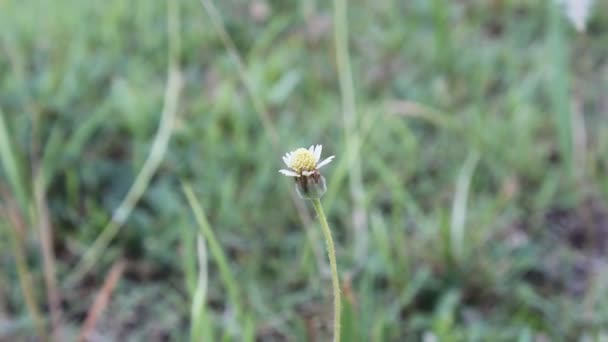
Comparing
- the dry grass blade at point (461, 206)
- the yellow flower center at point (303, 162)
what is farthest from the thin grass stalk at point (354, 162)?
the yellow flower center at point (303, 162)

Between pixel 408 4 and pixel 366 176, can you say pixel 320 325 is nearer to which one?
pixel 366 176

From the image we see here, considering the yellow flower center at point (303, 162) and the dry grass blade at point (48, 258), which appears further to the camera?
the dry grass blade at point (48, 258)

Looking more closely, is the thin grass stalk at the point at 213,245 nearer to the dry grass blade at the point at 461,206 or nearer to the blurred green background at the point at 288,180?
the blurred green background at the point at 288,180

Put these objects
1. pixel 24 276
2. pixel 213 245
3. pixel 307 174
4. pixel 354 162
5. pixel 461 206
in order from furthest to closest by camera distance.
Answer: pixel 354 162, pixel 461 206, pixel 24 276, pixel 213 245, pixel 307 174

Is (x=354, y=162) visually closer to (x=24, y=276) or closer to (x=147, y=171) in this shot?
(x=147, y=171)

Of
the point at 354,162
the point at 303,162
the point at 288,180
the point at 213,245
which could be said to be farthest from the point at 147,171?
the point at 303,162

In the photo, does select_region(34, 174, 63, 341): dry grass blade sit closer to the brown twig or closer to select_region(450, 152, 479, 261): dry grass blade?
the brown twig

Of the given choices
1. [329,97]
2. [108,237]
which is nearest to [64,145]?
[108,237]

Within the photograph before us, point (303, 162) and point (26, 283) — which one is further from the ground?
point (26, 283)
